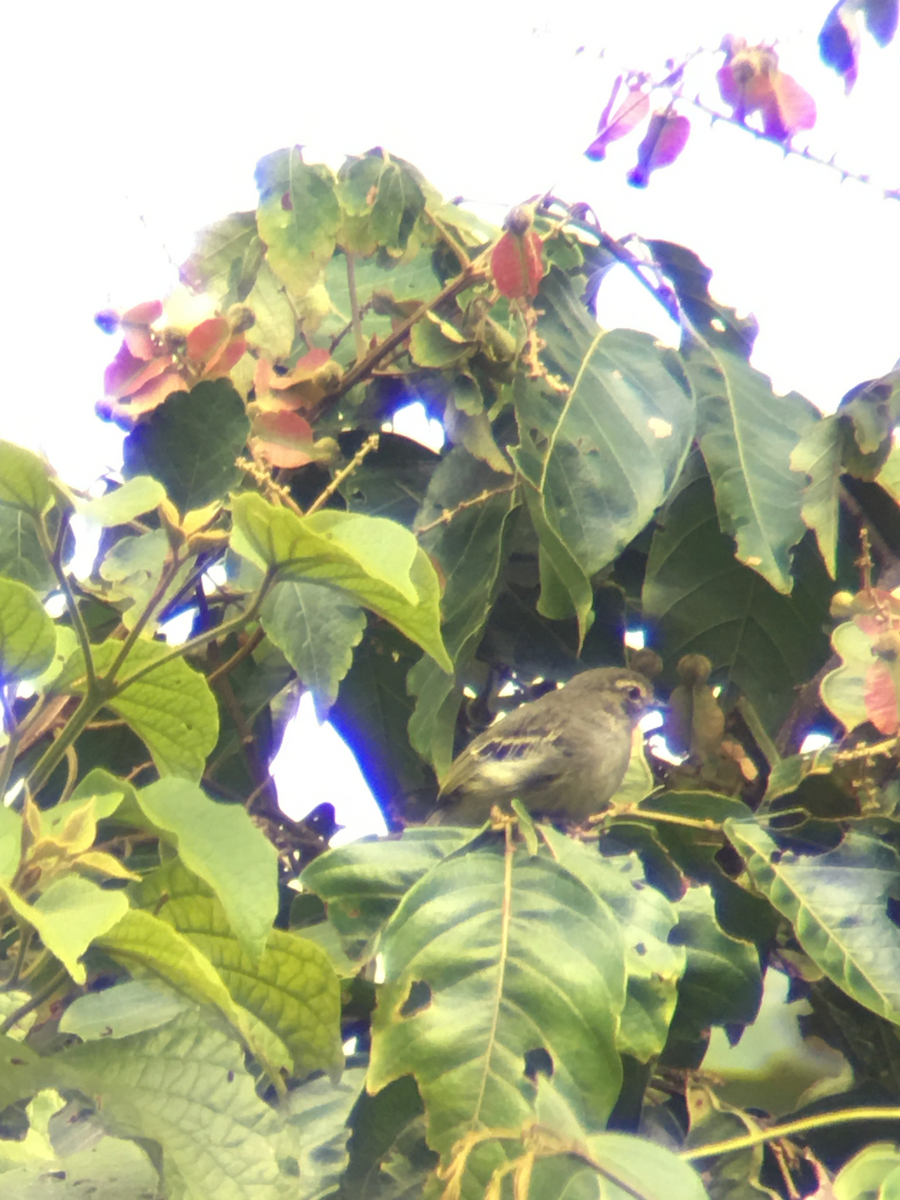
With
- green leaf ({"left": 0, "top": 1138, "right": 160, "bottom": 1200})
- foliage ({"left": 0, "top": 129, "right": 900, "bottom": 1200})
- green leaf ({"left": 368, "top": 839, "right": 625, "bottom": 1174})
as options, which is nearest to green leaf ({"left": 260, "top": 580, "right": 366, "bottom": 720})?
foliage ({"left": 0, "top": 129, "right": 900, "bottom": 1200})

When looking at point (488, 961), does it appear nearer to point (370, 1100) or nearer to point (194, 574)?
point (370, 1100)

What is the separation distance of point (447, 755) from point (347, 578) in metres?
0.76

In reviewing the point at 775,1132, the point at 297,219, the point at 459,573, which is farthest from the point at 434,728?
the point at 297,219

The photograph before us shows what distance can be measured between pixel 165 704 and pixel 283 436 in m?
0.63

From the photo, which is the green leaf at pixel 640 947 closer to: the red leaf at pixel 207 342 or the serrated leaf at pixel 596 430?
the serrated leaf at pixel 596 430

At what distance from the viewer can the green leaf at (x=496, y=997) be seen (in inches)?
50.2

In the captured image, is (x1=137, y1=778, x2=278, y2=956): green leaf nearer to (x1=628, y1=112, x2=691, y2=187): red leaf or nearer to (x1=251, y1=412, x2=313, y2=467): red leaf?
(x1=251, y1=412, x2=313, y2=467): red leaf

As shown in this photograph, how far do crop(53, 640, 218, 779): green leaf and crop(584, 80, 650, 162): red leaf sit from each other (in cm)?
109

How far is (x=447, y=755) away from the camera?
1.91 m

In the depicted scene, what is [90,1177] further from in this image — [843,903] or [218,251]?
[218,251]

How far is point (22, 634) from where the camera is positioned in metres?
1.19

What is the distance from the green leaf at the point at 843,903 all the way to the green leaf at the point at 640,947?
0.16 metres

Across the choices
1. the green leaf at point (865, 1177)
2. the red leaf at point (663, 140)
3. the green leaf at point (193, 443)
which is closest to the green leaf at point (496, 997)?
the green leaf at point (865, 1177)

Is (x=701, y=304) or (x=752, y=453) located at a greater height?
(x=701, y=304)
